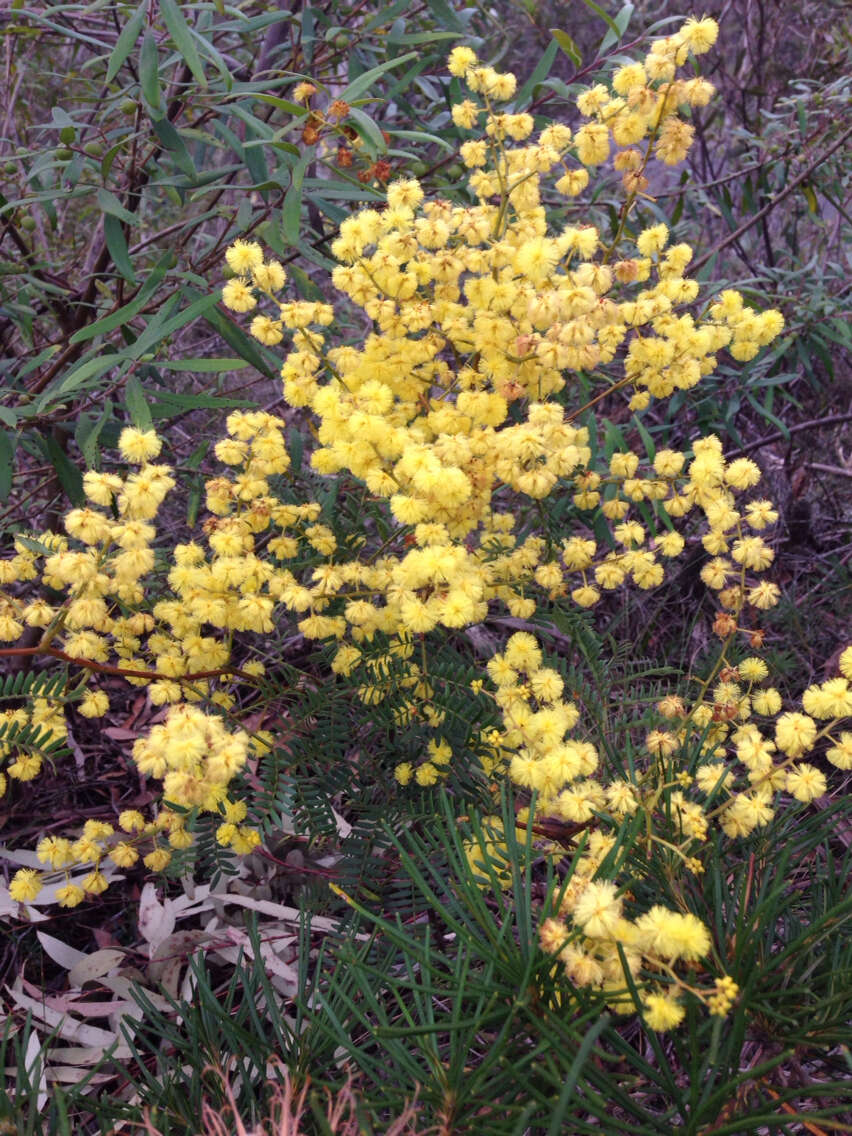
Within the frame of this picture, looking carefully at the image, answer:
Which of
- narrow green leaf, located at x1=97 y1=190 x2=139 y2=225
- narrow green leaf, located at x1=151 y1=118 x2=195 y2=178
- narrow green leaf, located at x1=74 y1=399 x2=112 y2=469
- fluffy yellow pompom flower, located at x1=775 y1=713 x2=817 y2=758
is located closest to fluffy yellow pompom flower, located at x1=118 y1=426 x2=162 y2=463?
narrow green leaf, located at x1=74 y1=399 x2=112 y2=469

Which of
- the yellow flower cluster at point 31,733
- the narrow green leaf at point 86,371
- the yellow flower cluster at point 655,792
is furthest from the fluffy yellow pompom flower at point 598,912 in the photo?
the narrow green leaf at point 86,371

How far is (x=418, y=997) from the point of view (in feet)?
3.02

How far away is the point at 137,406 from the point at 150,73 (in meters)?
0.55

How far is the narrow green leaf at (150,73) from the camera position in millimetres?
1462

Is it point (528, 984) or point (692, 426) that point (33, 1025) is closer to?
point (528, 984)

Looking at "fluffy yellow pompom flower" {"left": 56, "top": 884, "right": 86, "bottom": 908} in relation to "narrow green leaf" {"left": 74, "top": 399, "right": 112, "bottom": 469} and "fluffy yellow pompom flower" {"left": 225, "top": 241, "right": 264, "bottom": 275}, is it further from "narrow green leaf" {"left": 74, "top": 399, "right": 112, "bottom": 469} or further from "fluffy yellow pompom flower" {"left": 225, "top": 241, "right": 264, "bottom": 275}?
"fluffy yellow pompom flower" {"left": 225, "top": 241, "right": 264, "bottom": 275}

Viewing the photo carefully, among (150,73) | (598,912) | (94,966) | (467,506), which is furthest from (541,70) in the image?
(94,966)

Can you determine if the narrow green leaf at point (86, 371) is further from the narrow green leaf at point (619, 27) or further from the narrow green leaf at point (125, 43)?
the narrow green leaf at point (619, 27)

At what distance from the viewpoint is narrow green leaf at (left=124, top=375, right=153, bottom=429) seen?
1485 mm

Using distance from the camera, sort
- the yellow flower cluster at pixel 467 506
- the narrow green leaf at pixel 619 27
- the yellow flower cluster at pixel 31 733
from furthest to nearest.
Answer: the narrow green leaf at pixel 619 27 < the yellow flower cluster at pixel 31 733 < the yellow flower cluster at pixel 467 506

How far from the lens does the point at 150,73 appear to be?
148 cm

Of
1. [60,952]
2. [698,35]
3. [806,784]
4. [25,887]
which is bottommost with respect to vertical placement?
[60,952]

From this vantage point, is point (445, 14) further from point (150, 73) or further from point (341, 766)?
point (341, 766)

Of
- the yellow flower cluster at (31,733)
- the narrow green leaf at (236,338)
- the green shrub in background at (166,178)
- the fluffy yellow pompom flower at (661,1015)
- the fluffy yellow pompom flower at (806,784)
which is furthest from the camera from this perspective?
the narrow green leaf at (236,338)
